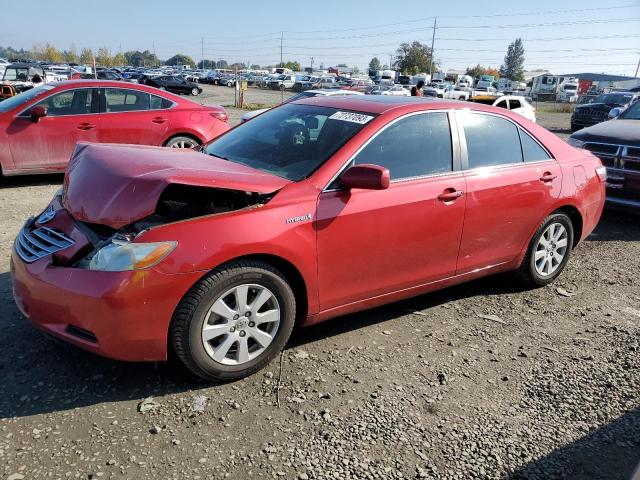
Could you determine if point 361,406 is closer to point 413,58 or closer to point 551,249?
point 551,249

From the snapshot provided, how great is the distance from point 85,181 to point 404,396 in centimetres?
235

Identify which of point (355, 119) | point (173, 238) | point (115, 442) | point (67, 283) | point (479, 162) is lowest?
point (115, 442)

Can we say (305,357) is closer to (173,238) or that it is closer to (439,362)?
(439,362)

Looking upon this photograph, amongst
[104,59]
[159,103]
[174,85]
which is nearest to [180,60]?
[104,59]

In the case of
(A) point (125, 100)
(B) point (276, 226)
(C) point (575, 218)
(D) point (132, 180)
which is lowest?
(C) point (575, 218)

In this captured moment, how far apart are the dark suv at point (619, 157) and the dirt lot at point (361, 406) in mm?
3298

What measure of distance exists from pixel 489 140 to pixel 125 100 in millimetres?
6067

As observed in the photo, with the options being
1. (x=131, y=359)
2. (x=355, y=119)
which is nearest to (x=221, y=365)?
(x=131, y=359)

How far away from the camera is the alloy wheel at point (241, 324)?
2951 mm

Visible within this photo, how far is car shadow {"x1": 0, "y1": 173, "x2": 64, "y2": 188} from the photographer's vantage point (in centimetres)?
790

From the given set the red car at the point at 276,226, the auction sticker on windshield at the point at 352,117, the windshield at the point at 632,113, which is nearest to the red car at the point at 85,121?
the red car at the point at 276,226

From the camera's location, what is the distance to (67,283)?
2760mm

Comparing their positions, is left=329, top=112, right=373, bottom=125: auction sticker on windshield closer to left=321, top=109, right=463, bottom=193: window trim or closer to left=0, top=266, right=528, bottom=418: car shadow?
left=321, top=109, right=463, bottom=193: window trim

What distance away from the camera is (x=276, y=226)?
3033 mm
